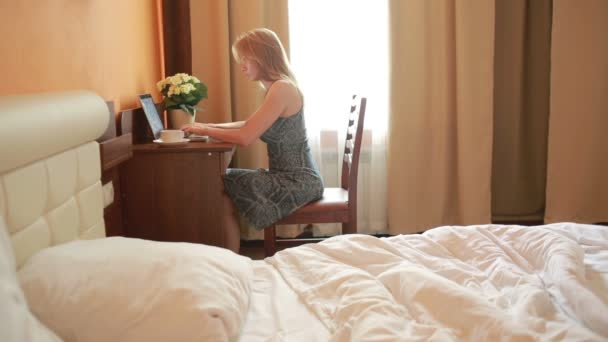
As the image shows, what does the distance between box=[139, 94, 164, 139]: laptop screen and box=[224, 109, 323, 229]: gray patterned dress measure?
381 mm

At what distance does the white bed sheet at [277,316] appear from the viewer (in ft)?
4.94

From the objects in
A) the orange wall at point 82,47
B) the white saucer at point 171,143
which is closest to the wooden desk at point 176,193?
the white saucer at point 171,143

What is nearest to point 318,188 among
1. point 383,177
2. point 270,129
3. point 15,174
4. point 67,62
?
point 270,129

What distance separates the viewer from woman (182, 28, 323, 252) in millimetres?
2961

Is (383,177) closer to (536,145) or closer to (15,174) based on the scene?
(536,145)

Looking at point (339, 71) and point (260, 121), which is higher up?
point (339, 71)

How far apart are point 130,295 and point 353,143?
6.27ft

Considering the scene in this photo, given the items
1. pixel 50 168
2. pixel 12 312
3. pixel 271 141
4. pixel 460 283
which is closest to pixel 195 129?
pixel 271 141

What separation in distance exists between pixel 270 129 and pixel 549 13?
1.91m

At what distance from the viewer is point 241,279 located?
1.64 metres

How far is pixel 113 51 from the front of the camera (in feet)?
9.12

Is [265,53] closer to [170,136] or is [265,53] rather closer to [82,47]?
[170,136]

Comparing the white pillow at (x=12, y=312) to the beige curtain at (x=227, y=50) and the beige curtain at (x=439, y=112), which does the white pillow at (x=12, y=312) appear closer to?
the beige curtain at (x=227, y=50)

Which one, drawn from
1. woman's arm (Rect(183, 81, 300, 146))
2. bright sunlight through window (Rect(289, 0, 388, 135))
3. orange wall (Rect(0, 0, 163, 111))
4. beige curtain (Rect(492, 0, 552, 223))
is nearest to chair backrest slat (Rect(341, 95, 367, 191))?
woman's arm (Rect(183, 81, 300, 146))
